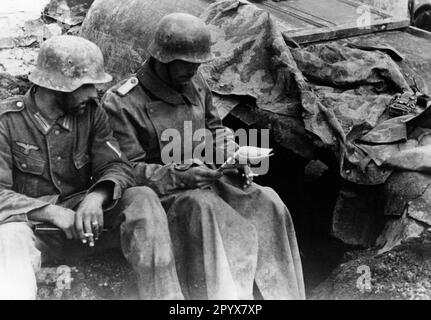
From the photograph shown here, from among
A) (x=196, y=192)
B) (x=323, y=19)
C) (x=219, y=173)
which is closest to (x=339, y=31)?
(x=323, y=19)

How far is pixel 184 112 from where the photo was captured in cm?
498

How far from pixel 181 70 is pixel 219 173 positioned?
67 cm

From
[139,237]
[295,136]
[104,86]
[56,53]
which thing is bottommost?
[104,86]

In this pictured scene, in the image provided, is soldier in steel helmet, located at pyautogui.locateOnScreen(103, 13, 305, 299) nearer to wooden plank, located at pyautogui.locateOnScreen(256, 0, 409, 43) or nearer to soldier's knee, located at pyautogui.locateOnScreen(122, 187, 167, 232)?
soldier's knee, located at pyautogui.locateOnScreen(122, 187, 167, 232)

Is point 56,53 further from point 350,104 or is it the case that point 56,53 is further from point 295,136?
point 350,104

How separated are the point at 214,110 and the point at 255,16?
1510mm

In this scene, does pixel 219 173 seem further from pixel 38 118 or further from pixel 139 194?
pixel 38 118

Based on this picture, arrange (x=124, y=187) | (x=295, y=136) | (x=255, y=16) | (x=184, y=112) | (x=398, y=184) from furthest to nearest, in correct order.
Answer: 1. (x=255, y=16)
2. (x=295, y=136)
3. (x=398, y=184)
4. (x=184, y=112)
5. (x=124, y=187)

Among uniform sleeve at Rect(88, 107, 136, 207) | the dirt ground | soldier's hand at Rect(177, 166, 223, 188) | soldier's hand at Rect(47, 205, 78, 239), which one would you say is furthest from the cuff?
the dirt ground

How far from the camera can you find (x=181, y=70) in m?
4.73

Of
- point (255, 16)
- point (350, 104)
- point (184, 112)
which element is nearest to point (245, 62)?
point (255, 16)

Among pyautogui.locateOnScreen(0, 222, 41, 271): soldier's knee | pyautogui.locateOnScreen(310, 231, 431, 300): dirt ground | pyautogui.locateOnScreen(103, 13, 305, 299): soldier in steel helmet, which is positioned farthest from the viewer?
pyautogui.locateOnScreen(310, 231, 431, 300): dirt ground

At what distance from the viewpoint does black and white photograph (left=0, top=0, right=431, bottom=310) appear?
423 centimetres

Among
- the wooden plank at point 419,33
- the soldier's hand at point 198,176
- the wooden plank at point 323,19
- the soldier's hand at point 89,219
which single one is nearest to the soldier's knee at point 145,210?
the soldier's hand at point 89,219
